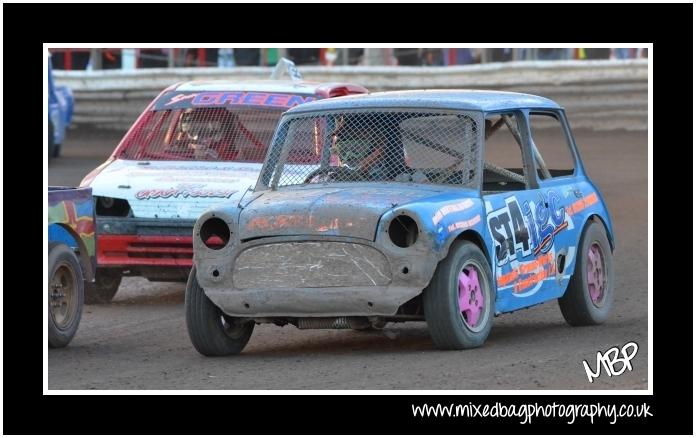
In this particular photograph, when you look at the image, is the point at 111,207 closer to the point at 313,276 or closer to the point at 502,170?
the point at 502,170

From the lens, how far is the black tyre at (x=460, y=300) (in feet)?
25.5

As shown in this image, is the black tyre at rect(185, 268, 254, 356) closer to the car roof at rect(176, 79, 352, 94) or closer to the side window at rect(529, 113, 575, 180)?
the car roof at rect(176, 79, 352, 94)

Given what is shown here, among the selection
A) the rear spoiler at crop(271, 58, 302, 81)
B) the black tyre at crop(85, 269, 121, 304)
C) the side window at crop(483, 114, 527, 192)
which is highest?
the rear spoiler at crop(271, 58, 302, 81)

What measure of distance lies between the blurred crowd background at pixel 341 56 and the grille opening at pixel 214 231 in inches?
630

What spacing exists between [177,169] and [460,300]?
3707 mm

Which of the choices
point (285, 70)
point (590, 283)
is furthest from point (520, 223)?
point (285, 70)

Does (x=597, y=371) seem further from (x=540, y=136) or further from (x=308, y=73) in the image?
(x=308, y=73)

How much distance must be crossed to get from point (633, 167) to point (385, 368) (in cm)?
1390

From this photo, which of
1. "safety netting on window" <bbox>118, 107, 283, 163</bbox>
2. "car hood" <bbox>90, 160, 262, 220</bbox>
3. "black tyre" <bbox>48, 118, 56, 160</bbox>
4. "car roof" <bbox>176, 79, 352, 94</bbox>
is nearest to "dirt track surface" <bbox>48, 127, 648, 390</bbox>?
"car hood" <bbox>90, 160, 262, 220</bbox>

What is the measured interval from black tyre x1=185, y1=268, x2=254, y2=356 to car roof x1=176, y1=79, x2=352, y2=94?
11.7ft

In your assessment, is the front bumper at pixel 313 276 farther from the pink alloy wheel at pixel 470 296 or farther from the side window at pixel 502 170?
the side window at pixel 502 170

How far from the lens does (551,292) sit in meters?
9.07

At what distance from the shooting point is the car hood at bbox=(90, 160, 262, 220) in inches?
418

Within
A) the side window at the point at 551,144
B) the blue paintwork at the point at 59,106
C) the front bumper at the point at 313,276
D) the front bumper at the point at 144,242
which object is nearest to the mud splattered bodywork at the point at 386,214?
the front bumper at the point at 313,276
